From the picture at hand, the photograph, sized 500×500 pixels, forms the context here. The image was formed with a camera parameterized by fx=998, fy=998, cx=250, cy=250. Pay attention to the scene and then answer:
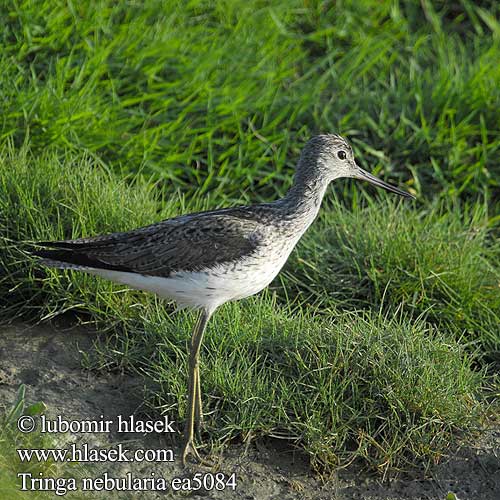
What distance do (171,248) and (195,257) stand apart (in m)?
0.13

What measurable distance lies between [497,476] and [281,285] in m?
1.68

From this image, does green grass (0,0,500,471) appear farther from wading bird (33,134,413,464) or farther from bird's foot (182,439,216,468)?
wading bird (33,134,413,464)

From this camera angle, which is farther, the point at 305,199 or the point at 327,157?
the point at 327,157

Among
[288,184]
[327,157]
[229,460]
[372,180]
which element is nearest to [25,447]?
[229,460]

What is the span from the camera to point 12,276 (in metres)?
5.19

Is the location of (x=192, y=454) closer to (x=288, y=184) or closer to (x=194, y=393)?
(x=194, y=393)

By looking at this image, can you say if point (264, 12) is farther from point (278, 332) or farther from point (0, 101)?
point (278, 332)

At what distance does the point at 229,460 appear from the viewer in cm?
454

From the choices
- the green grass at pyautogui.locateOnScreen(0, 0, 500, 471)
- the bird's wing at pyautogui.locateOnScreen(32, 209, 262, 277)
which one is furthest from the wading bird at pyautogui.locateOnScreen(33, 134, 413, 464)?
the green grass at pyautogui.locateOnScreen(0, 0, 500, 471)

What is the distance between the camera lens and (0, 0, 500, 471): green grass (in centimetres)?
472

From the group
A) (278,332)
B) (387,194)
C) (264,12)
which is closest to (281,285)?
(278,332)

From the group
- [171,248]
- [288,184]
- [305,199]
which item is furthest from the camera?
[288,184]

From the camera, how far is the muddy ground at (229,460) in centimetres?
444

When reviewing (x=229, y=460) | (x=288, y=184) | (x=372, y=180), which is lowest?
(x=229, y=460)
